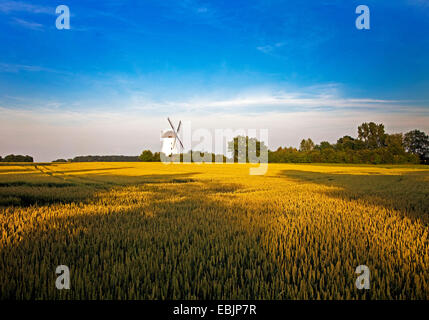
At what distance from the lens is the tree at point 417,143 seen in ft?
298

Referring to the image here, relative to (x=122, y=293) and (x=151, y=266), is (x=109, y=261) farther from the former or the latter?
(x=122, y=293)

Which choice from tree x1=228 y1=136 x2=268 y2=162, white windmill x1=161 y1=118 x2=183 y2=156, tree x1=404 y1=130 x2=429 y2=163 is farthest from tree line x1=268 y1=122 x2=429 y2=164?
white windmill x1=161 y1=118 x2=183 y2=156

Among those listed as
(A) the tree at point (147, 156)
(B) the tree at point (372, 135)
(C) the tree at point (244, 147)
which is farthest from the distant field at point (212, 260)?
(B) the tree at point (372, 135)

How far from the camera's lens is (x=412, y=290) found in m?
2.60

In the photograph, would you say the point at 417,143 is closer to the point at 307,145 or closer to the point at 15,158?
the point at 307,145

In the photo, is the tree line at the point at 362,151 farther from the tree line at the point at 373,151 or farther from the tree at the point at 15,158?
the tree at the point at 15,158

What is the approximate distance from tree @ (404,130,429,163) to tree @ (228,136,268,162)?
61008 mm

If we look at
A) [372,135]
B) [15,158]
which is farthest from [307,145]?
[15,158]

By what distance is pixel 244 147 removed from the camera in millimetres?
95125

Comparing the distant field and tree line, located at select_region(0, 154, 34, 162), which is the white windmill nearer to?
tree line, located at select_region(0, 154, 34, 162)
